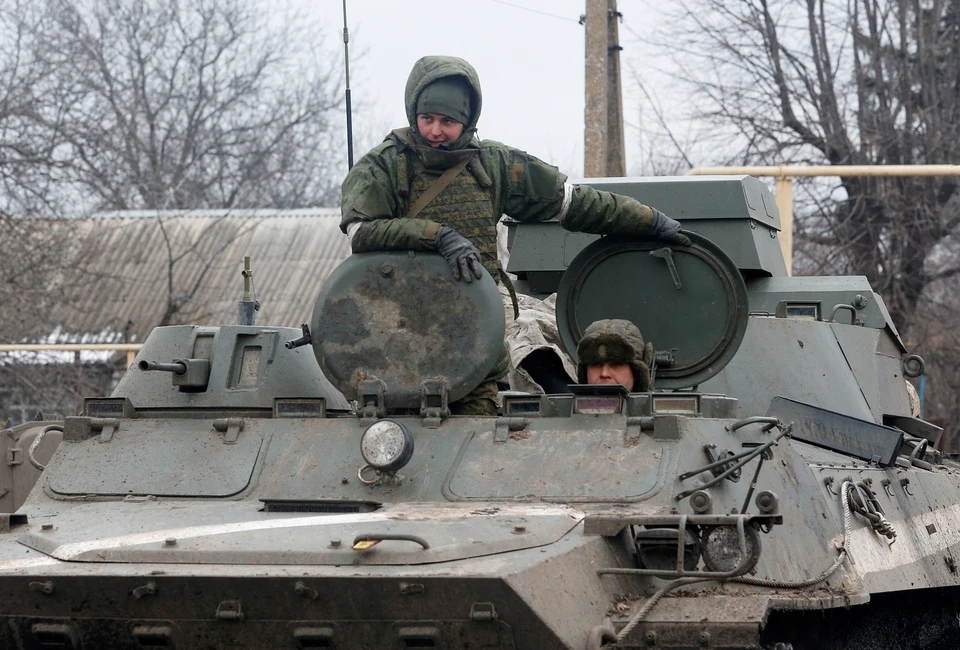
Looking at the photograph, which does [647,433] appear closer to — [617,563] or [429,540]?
[617,563]

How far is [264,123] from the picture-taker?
3284cm

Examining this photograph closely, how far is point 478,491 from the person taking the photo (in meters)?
6.29

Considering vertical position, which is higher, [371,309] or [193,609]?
[371,309]

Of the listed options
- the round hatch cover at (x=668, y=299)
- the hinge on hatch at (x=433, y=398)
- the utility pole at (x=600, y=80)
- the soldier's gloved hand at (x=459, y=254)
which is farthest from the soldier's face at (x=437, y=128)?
the utility pole at (x=600, y=80)

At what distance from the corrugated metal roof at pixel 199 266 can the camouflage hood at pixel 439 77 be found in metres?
15.5

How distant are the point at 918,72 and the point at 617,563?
1910 cm

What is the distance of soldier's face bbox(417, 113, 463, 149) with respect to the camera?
23.7 feet

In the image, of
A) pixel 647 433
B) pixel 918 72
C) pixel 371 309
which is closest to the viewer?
pixel 647 433

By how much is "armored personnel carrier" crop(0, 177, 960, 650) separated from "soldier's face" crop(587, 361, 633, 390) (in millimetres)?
467

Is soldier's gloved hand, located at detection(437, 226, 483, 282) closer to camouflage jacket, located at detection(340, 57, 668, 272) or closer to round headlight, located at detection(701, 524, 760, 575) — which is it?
camouflage jacket, located at detection(340, 57, 668, 272)

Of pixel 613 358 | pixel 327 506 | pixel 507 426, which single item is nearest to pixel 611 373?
pixel 613 358

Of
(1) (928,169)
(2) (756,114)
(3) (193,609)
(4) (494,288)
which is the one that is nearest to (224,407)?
(4) (494,288)

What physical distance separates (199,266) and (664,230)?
19310mm

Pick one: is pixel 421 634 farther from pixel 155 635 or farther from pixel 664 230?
pixel 664 230
